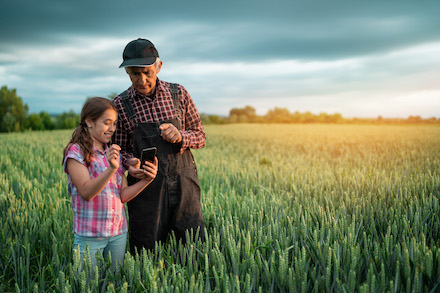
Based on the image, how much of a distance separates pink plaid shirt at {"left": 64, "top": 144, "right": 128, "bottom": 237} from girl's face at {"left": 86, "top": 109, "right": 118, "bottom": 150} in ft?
0.29

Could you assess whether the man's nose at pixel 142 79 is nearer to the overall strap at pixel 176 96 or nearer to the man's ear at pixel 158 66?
the man's ear at pixel 158 66

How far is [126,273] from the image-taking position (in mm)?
1838

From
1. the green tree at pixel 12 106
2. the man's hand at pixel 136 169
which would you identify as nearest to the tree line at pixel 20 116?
the green tree at pixel 12 106

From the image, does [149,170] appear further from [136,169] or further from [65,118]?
[65,118]

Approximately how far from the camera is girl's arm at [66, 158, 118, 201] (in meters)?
1.92

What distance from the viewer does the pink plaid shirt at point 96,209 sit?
206cm

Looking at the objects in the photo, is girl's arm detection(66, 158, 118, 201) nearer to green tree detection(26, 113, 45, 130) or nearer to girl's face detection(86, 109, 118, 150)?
girl's face detection(86, 109, 118, 150)

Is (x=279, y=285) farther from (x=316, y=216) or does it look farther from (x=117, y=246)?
(x=316, y=216)

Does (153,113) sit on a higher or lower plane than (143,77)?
lower

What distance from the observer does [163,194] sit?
7.63ft

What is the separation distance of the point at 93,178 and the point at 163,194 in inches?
19.3

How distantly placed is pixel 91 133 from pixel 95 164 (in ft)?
0.64

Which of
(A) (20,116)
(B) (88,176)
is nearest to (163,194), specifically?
(B) (88,176)

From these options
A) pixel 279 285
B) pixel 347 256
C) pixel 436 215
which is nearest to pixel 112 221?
pixel 279 285
